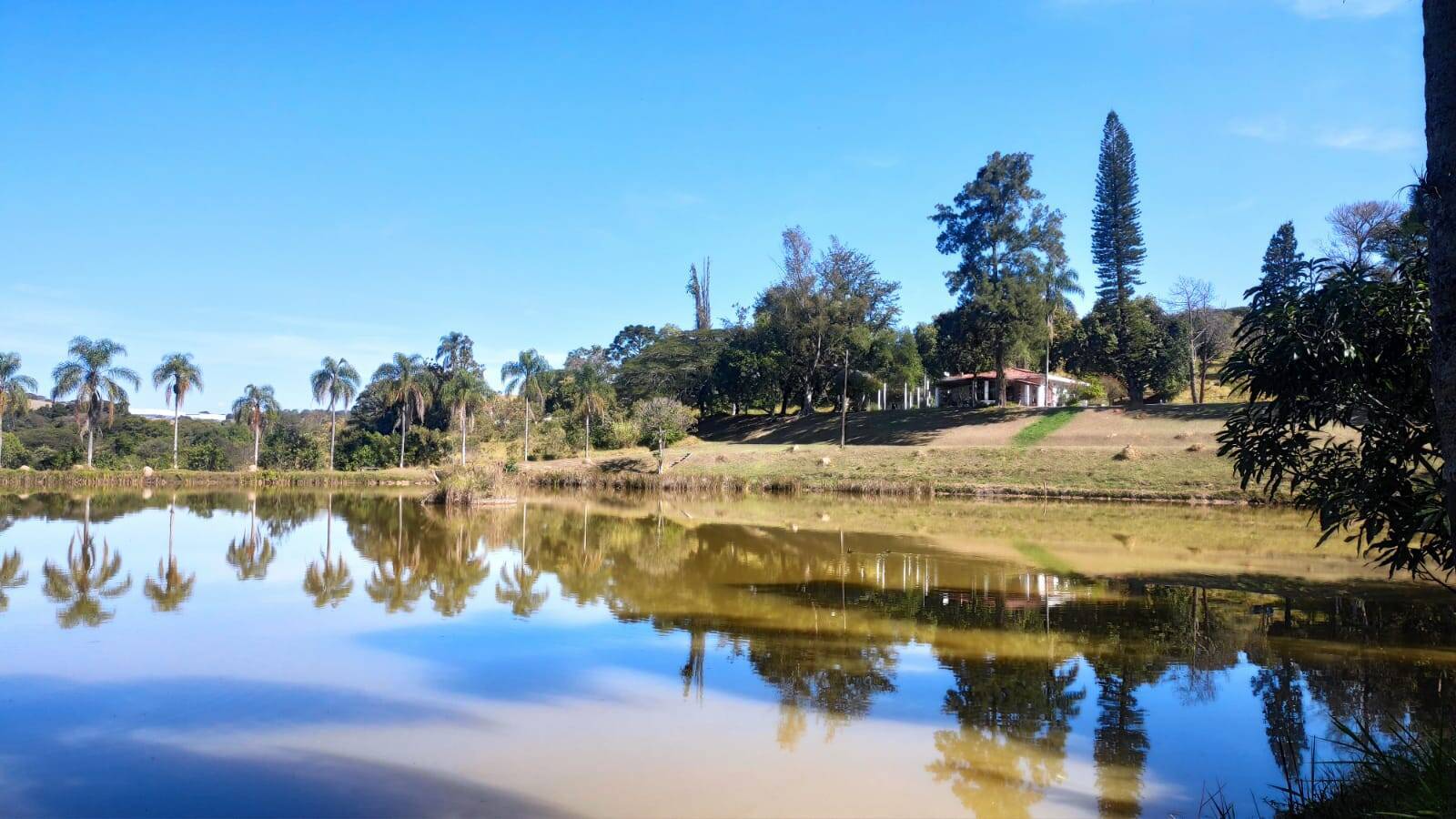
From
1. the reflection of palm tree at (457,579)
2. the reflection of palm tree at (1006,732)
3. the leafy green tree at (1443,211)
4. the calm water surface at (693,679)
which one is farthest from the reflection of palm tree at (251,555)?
the leafy green tree at (1443,211)

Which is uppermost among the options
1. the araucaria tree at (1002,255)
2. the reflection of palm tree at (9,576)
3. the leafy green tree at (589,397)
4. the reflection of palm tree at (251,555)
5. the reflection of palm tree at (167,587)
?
the araucaria tree at (1002,255)

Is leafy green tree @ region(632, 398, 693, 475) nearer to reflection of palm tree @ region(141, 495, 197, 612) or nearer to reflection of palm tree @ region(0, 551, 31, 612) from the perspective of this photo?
reflection of palm tree @ region(141, 495, 197, 612)

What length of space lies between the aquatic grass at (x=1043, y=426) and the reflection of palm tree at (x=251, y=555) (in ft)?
112

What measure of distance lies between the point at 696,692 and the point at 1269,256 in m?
66.4

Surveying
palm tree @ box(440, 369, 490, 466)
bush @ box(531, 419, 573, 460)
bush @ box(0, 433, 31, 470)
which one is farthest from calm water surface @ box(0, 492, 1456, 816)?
bush @ box(0, 433, 31, 470)

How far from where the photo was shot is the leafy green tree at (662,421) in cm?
4491

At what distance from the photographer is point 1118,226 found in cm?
5553

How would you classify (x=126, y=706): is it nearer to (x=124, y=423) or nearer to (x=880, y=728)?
(x=880, y=728)

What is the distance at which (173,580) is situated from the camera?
15578 mm

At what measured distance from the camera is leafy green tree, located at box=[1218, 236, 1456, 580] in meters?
6.98

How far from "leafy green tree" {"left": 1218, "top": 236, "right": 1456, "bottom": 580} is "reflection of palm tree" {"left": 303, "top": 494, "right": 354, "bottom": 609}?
43.3ft

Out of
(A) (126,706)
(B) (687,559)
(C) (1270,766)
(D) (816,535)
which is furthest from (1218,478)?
(A) (126,706)

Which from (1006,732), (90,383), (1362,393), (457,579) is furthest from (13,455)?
(1362,393)

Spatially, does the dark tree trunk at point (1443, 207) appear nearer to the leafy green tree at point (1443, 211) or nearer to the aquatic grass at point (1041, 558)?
the leafy green tree at point (1443, 211)
